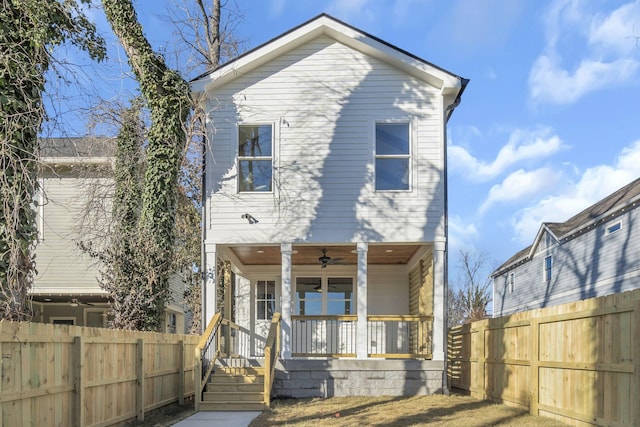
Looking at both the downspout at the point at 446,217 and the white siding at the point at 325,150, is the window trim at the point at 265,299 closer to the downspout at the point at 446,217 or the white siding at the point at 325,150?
the white siding at the point at 325,150

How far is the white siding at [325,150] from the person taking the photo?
10430 millimetres

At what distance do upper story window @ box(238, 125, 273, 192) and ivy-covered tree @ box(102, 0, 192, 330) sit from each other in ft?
4.14

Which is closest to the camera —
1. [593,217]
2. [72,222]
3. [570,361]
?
[570,361]

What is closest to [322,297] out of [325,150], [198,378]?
[325,150]

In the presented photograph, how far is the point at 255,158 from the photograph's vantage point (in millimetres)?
10711

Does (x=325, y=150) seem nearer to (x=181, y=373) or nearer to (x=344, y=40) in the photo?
(x=344, y=40)

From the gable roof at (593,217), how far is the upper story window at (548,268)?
1.06 m

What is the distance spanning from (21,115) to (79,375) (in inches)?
113

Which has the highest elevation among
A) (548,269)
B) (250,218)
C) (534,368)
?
(250,218)

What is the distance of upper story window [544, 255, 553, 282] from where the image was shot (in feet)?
70.3

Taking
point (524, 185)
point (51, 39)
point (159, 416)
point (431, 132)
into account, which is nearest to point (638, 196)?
point (431, 132)

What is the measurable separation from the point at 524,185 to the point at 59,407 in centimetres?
11121

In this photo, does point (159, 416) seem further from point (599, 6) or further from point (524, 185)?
point (524, 185)

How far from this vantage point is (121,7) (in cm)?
1000
